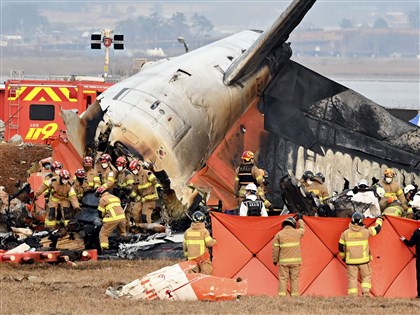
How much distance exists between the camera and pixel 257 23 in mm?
164875

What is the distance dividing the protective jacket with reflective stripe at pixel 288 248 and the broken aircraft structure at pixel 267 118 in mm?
6570

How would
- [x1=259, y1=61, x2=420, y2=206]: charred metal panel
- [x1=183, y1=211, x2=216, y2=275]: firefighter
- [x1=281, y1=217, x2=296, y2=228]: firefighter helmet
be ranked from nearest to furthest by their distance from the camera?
[x1=281, y1=217, x2=296, y2=228]: firefighter helmet → [x1=183, y1=211, x2=216, y2=275]: firefighter → [x1=259, y1=61, x2=420, y2=206]: charred metal panel

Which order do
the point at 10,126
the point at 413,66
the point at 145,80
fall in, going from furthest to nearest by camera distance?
1. the point at 413,66
2. the point at 10,126
3. the point at 145,80

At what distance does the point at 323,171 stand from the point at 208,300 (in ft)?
35.1

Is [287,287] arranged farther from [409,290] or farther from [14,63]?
[14,63]

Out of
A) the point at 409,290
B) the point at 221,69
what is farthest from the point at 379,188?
the point at 221,69

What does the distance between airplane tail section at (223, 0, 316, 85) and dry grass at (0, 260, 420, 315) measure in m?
8.16

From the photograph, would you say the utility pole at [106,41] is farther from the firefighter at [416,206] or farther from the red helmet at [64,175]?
the firefighter at [416,206]

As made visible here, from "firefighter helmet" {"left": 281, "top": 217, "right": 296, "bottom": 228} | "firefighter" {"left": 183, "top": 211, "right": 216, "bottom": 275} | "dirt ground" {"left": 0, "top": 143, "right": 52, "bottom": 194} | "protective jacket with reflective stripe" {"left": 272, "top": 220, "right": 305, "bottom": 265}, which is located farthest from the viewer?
"dirt ground" {"left": 0, "top": 143, "right": 52, "bottom": 194}

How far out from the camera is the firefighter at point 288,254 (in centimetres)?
1930

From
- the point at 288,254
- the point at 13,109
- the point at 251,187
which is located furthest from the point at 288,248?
the point at 13,109

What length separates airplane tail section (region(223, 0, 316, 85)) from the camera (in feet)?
86.5

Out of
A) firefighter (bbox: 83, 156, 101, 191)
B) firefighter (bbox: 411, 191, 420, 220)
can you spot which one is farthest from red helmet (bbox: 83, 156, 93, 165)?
firefighter (bbox: 411, 191, 420, 220)

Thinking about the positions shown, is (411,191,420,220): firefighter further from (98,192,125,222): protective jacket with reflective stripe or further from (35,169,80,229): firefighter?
(35,169,80,229): firefighter
